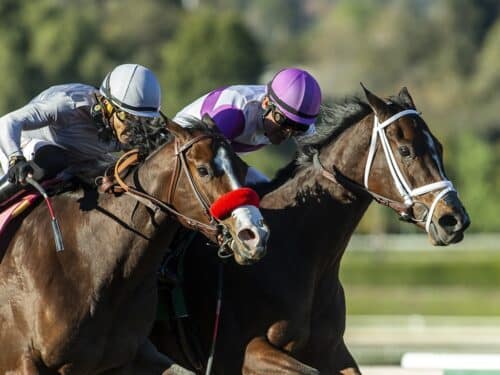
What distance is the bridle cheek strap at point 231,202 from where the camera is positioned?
5633mm

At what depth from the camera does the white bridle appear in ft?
21.2

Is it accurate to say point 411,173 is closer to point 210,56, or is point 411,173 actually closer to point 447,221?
point 447,221

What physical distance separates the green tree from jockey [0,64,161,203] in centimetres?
5720

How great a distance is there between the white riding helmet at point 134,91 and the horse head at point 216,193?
0.29m

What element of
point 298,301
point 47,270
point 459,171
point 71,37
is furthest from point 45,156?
point 71,37

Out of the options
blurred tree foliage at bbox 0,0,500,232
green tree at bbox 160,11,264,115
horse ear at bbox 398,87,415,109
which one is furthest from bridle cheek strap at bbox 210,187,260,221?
green tree at bbox 160,11,264,115

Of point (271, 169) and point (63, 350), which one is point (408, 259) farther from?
point (63, 350)

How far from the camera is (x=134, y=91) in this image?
20.6 feet

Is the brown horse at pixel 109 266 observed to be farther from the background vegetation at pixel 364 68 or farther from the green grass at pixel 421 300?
the background vegetation at pixel 364 68

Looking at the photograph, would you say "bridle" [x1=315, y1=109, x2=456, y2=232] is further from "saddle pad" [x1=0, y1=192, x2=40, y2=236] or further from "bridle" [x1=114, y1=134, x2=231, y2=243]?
"saddle pad" [x1=0, y1=192, x2=40, y2=236]

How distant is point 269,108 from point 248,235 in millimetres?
1504

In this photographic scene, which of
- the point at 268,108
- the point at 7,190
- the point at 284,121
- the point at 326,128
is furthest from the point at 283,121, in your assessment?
the point at 7,190

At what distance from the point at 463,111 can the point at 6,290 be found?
2538 inches

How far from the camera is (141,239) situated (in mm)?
6039
